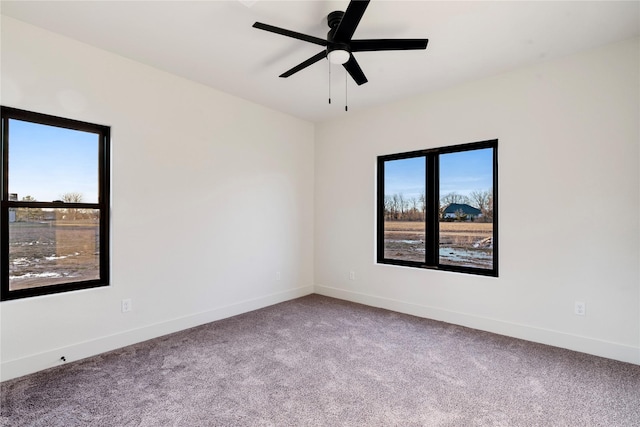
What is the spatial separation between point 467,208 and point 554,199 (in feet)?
2.80

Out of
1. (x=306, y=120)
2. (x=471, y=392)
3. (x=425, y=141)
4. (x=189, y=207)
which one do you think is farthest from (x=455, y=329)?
(x=306, y=120)

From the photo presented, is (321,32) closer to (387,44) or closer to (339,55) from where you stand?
(339,55)

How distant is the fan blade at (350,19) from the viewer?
186cm

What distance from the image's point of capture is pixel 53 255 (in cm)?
277

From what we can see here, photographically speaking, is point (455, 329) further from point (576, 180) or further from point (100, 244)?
point (100, 244)

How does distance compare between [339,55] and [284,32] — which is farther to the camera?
[339,55]

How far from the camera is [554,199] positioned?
3076mm

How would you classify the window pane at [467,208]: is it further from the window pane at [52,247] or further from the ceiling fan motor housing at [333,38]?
the window pane at [52,247]

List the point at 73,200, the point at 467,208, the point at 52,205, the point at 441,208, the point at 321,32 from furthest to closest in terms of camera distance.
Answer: the point at 441,208
the point at 467,208
the point at 73,200
the point at 52,205
the point at 321,32

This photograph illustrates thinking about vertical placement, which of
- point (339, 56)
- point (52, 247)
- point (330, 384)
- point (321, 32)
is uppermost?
point (321, 32)

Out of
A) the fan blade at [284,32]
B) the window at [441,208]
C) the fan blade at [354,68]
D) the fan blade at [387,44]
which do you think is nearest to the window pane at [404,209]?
the window at [441,208]

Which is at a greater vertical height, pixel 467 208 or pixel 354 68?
pixel 354 68

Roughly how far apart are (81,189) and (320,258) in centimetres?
318

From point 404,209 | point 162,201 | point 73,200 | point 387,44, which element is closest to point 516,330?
point 404,209
